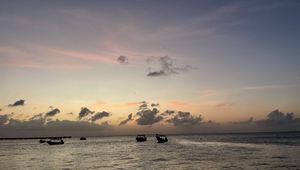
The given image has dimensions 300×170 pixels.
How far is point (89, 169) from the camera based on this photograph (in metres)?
58.8

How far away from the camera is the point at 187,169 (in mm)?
56250

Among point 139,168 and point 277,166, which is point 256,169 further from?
point 139,168

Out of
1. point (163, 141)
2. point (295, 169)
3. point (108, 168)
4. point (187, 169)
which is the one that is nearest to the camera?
point (295, 169)

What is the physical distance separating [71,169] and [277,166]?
34.5 meters

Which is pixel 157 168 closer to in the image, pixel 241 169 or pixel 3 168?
pixel 241 169

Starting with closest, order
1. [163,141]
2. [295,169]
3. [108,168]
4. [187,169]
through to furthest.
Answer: [295,169] < [187,169] < [108,168] < [163,141]

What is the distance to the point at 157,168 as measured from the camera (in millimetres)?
58750

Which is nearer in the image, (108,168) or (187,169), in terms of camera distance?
(187,169)

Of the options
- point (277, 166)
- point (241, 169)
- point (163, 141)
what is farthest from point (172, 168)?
point (163, 141)

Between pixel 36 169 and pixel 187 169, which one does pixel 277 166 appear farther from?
pixel 36 169

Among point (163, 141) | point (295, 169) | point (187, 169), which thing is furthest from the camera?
point (163, 141)

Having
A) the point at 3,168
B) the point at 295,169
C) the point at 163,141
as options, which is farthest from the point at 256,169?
the point at 163,141

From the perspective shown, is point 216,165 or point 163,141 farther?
point 163,141

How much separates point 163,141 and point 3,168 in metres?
125
